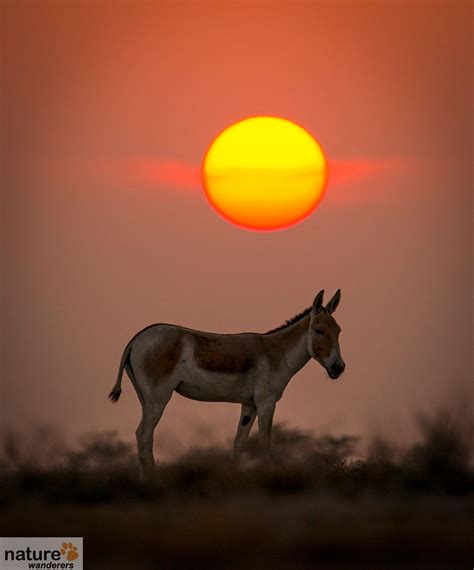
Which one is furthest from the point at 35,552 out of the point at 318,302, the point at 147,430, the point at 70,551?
the point at 318,302

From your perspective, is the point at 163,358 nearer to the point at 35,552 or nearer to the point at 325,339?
the point at 325,339

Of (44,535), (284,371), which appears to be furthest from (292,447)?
(44,535)

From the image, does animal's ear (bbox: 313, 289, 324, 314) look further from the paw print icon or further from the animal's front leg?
the paw print icon

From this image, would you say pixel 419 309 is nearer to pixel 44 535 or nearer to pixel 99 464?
pixel 99 464

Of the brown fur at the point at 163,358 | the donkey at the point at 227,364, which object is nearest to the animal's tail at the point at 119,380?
the donkey at the point at 227,364

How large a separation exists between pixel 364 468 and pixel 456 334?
481cm

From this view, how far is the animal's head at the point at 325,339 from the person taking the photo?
1705 centimetres

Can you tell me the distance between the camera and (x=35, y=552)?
15.4 meters

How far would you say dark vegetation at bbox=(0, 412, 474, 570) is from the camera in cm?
1460

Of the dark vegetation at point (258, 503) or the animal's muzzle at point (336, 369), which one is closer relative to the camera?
the dark vegetation at point (258, 503)

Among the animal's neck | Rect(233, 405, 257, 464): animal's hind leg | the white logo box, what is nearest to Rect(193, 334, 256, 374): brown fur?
the animal's neck

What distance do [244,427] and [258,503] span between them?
70.8 inches

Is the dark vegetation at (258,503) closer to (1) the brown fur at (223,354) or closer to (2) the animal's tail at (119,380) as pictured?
(2) the animal's tail at (119,380)

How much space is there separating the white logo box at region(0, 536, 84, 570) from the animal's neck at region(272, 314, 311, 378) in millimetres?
3562
